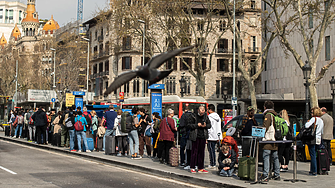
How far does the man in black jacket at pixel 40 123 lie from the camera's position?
21.0 meters

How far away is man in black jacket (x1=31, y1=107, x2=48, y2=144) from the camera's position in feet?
68.8

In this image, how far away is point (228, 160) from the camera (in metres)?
10.9

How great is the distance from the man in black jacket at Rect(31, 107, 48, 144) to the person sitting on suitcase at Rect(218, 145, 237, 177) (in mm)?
12579

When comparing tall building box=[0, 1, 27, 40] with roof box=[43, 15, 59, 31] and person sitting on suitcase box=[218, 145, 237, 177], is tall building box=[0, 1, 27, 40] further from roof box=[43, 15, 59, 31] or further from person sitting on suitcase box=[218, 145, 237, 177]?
person sitting on suitcase box=[218, 145, 237, 177]

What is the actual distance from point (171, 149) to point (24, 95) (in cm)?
6430

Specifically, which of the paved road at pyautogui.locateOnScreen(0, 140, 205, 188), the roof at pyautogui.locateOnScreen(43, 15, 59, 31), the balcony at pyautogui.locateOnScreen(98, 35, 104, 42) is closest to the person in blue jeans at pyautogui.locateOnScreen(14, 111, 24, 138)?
the paved road at pyautogui.locateOnScreen(0, 140, 205, 188)

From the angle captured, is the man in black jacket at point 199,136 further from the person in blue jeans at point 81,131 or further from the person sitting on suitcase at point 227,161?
the person in blue jeans at point 81,131

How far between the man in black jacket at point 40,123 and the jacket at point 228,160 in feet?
41.2

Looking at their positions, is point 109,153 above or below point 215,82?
below

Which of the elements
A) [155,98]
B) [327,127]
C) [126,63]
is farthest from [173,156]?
[126,63]

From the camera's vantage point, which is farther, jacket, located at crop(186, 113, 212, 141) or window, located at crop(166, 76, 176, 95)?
window, located at crop(166, 76, 176, 95)

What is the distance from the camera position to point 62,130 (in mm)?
19891

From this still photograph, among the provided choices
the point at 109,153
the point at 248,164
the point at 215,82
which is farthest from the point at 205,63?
the point at 248,164

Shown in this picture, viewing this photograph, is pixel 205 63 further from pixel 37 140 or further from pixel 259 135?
pixel 259 135
